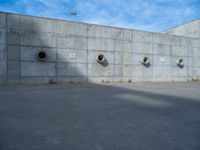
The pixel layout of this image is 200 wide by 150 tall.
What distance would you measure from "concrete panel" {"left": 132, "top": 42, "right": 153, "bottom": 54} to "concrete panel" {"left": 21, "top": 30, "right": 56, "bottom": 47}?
5.23 metres

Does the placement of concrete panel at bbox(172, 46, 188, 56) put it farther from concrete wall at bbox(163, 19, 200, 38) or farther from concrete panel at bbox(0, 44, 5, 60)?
concrete panel at bbox(0, 44, 5, 60)

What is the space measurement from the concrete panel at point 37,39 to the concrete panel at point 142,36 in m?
5.25

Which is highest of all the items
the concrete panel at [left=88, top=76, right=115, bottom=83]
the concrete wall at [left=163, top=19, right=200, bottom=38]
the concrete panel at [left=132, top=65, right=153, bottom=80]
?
the concrete wall at [left=163, top=19, right=200, bottom=38]

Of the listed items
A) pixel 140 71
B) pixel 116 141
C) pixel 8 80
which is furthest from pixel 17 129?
pixel 140 71

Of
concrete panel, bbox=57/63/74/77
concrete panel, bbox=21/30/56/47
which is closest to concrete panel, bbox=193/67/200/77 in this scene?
concrete panel, bbox=57/63/74/77

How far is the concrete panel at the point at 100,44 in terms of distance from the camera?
10.6 meters

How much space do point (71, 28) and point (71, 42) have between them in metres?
0.79

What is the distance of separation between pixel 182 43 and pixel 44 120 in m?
13.1

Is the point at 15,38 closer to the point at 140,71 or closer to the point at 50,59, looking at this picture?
the point at 50,59

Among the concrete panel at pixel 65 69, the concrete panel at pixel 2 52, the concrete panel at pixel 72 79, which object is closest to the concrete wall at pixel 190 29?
the concrete panel at pixel 72 79

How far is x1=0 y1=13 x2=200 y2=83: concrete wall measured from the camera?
8.94 meters

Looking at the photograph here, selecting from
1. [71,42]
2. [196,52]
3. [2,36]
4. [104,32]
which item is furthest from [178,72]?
[2,36]

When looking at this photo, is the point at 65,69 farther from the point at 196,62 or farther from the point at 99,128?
the point at 196,62

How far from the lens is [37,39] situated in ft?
30.7
